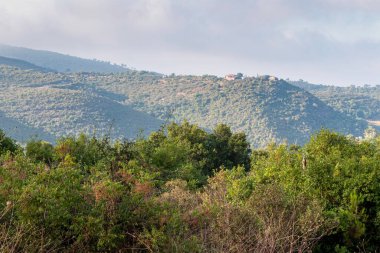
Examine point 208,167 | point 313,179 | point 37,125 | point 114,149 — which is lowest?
point 37,125

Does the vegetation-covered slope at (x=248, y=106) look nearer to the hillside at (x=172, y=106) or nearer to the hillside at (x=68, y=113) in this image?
the hillside at (x=172, y=106)

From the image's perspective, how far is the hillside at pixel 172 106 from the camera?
13112cm

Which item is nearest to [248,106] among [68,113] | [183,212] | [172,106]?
[172,106]

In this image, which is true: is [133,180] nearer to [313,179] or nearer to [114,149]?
[313,179]

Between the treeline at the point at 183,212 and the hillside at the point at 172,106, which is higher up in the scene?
the treeline at the point at 183,212

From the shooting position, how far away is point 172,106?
563ft

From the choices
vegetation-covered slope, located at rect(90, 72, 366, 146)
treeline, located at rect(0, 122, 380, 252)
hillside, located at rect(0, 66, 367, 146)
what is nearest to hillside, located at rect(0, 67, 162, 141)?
hillside, located at rect(0, 66, 367, 146)

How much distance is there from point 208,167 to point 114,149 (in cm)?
1654

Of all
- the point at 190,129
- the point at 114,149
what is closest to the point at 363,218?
the point at 114,149

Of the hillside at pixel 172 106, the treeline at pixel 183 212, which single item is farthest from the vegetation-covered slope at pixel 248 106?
the treeline at pixel 183 212

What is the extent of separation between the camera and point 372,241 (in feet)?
51.6

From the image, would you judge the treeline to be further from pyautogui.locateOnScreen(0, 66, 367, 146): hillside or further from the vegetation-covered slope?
the vegetation-covered slope

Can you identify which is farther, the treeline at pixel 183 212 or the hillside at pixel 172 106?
the hillside at pixel 172 106

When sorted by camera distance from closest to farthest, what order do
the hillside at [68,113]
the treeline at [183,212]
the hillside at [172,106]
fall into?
the treeline at [183,212] → the hillside at [68,113] → the hillside at [172,106]
